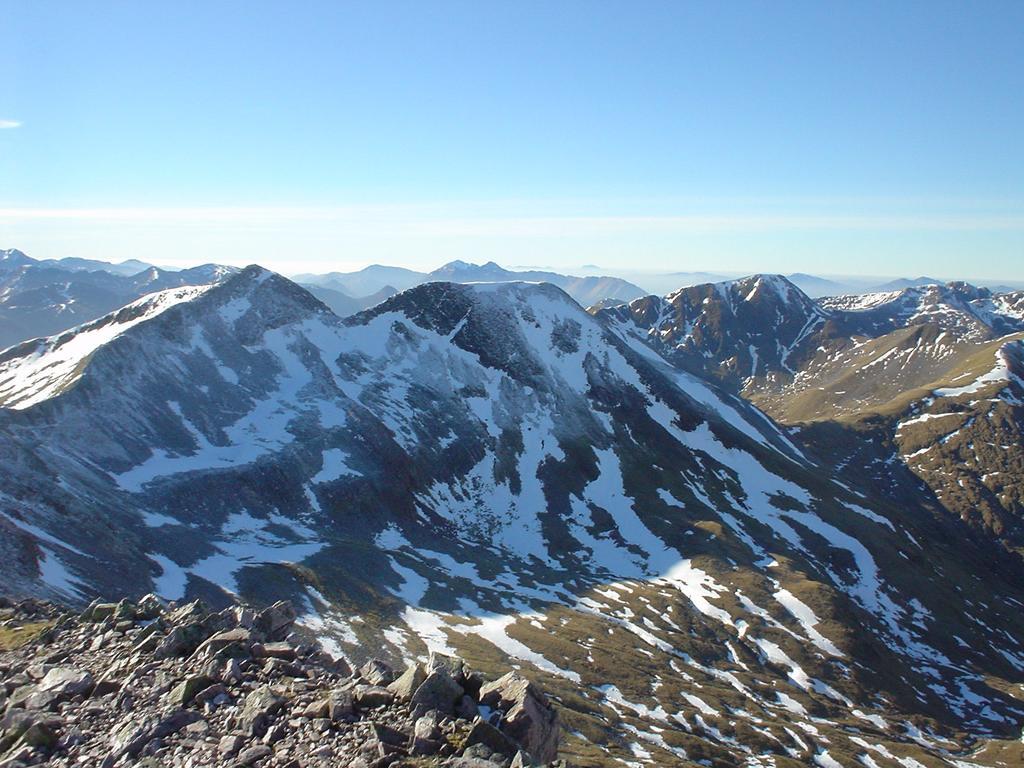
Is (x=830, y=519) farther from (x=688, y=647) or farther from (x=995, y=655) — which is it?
(x=688, y=647)

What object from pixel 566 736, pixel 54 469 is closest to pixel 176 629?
pixel 566 736

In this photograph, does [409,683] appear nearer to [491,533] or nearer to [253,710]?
[253,710]

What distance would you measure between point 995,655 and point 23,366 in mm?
209926

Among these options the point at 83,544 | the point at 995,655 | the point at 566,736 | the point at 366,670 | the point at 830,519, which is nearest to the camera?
the point at 366,670

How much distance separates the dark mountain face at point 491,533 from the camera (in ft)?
279

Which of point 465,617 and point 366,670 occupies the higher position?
point 366,670

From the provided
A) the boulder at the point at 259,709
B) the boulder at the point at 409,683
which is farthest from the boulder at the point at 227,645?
the boulder at the point at 409,683

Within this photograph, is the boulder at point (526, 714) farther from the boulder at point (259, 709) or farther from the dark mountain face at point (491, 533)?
the dark mountain face at point (491, 533)

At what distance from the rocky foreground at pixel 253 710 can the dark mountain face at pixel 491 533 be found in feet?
138

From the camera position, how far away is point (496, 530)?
14512 cm

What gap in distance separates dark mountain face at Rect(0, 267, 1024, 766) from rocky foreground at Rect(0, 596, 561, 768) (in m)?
42.0

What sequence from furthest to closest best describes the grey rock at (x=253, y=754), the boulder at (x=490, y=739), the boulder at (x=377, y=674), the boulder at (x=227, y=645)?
the boulder at (x=227, y=645)
the boulder at (x=377, y=674)
the grey rock at (x=253, y=754)
the boulder at (x=490, y=739)

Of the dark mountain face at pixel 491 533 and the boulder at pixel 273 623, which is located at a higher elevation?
the boulder at pixel 273 623

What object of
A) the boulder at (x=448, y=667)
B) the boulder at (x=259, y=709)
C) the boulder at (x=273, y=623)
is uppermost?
the boulder at (x=448, y=667)
